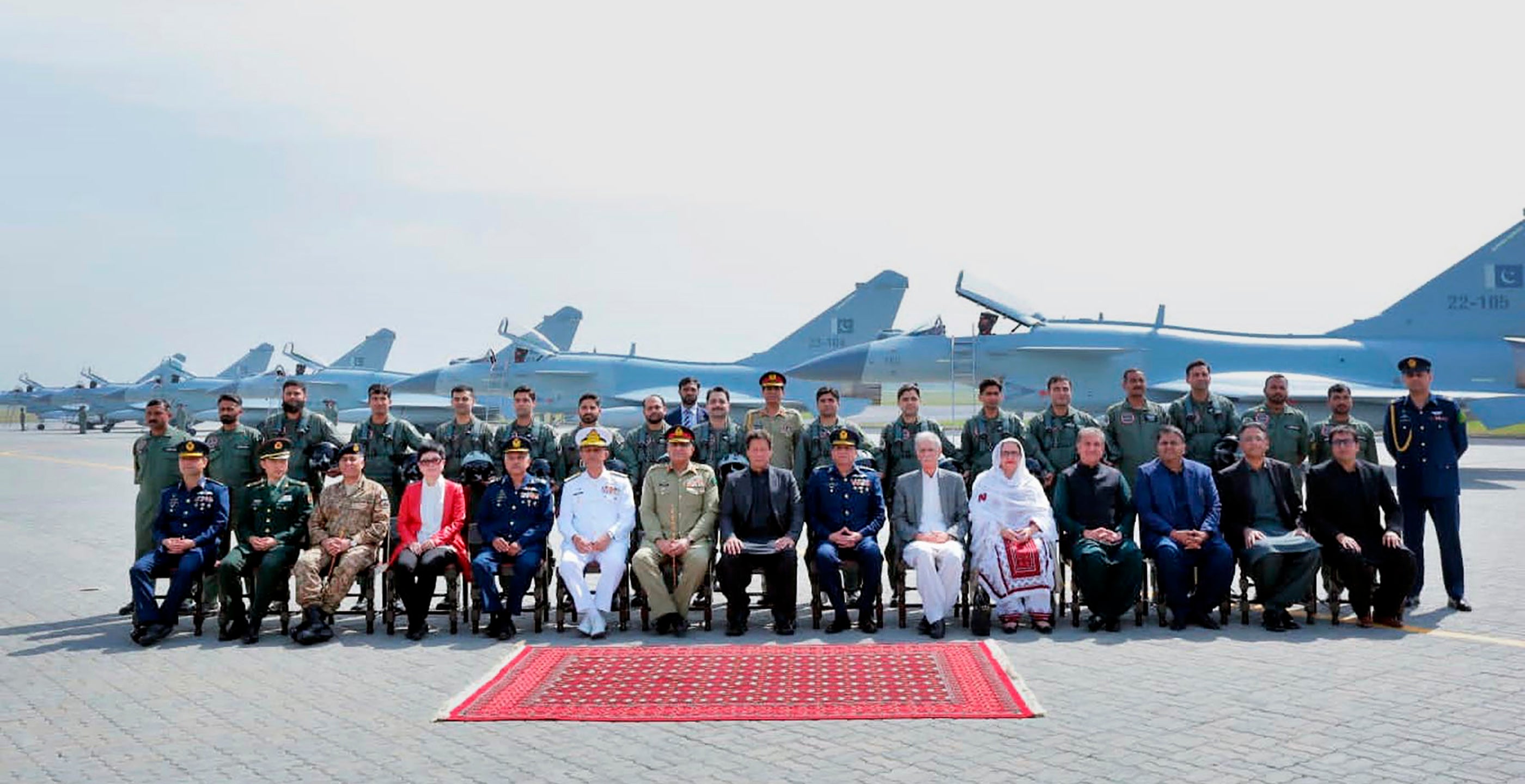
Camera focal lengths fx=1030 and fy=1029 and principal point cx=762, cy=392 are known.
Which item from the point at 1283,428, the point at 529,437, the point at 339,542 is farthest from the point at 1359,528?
the point at 339,542

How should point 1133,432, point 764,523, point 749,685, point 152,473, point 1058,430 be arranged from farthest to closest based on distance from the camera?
point 1133,432
point 1058,430
point 152,473
point 764,523
point 749,685

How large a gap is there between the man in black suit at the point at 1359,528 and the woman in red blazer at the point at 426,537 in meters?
5.76

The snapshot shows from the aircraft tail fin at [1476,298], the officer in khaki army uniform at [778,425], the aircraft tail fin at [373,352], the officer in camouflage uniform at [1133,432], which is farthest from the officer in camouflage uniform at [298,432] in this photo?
the aircraft tail fin at [373,352]

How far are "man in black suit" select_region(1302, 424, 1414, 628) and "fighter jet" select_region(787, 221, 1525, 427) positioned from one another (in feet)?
44.4

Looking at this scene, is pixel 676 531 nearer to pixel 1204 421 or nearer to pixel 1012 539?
pixel 1012 539

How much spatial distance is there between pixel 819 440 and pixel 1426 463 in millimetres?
4362

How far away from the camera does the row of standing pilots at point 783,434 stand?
769 cm

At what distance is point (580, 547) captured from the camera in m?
6.90

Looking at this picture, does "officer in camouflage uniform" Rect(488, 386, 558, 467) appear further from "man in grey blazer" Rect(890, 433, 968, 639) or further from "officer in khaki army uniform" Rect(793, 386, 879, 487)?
"man in grey blazer" Rect(890, 433, 968, 639)

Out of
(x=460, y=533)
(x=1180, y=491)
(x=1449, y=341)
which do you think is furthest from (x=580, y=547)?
(x=1449, y=341)

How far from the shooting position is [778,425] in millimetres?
8406

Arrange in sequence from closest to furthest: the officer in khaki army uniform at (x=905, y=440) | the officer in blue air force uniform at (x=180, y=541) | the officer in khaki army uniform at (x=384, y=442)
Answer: the officer in blue air force uniform at (x=180, y=541)
the officer in khaki army uniform at (x=905, y=440)
the officer in khaki army uniform at (x=384, y=442)

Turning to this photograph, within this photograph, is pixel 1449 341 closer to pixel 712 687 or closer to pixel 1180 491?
Result: pixel 1180 491

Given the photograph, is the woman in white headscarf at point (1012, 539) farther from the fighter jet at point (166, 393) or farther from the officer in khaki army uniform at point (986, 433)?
the fighter jet at point (166, 393)
